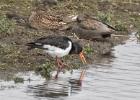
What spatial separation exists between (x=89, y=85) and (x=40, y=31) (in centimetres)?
518

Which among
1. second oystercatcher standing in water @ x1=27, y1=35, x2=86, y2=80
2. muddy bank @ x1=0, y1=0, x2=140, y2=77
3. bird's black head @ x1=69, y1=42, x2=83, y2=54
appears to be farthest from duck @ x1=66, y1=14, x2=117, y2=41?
second oystercatcher standing in water @ x1=27, y1=35, x2=86, y2=80

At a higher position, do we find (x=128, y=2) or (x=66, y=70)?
(x=128, y=2)

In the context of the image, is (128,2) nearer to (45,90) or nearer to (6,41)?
(6,41)

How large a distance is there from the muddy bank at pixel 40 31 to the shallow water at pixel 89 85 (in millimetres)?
585

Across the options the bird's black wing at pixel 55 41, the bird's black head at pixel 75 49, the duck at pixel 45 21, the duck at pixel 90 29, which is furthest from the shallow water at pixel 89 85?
the duck at pixel 45 21

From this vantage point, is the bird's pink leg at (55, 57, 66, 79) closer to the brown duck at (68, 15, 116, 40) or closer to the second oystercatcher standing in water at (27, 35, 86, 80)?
the second oystercatcher standing in water at (27, 35, 86, 80)

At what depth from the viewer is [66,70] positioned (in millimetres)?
14836

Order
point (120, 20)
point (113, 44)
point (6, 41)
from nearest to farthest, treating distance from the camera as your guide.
A: point (6, 41)
point (113, 44)
point (120, 20)

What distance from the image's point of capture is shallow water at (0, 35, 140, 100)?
1246cm

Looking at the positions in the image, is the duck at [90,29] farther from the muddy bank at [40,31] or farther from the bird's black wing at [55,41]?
the bird's black wing at [55,41]

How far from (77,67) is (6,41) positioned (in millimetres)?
2297

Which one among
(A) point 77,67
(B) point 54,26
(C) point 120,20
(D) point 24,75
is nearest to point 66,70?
(A) point 77,67

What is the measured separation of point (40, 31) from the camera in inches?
725

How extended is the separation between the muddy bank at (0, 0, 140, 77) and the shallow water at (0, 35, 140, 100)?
1.92 feet
